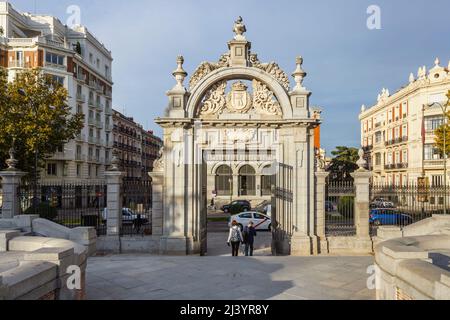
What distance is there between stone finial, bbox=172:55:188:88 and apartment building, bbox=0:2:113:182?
31524mm

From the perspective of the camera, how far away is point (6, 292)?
463 centimetres

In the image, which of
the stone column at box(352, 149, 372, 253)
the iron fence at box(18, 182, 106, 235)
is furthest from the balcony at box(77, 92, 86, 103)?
the stone column at box(352, 149, 372, 253)

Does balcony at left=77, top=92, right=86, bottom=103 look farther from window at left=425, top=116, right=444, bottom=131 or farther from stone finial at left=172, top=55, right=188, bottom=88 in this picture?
window at left=425, top=116, right=444, bottom=131

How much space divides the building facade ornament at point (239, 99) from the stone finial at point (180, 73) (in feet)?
6.23

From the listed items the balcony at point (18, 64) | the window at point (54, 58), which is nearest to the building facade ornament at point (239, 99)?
the window at point (54, 58)

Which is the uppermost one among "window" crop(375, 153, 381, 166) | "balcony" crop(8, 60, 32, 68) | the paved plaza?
"balcony" crop(8, 60, 32, 68)

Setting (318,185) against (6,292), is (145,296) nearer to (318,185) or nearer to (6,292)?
Result: (6,292)

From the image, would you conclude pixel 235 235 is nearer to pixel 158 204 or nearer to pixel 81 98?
pixel 158 204

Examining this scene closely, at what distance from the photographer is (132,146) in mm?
63750

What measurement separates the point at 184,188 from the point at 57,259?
676 centimetres

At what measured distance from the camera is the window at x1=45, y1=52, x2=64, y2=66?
38.5 m

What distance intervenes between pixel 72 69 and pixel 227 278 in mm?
39958

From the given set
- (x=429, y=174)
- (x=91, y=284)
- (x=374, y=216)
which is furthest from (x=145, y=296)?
(x=429, y=174)
